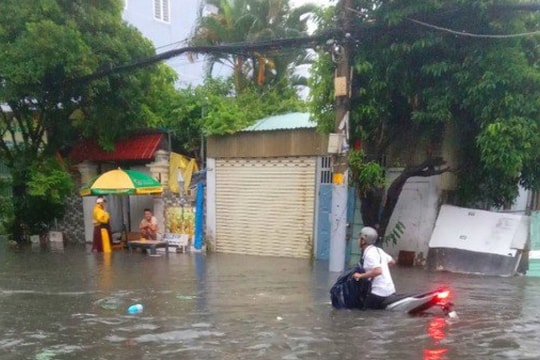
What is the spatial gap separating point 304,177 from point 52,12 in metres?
8.32

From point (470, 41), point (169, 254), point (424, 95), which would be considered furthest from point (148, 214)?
point (470, 41)

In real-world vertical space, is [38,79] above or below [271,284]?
above

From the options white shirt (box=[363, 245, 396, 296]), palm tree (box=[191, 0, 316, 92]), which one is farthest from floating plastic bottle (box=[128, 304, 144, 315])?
palm tree (box=[191, 0, 316, 92])

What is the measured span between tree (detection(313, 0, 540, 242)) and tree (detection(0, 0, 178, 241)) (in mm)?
7147

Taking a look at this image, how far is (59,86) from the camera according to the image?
18.0 meters

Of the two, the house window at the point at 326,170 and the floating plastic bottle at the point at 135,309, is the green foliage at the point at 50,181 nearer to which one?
the house window at the point at 326,170

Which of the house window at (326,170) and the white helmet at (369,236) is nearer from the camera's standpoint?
the white helmet at (369,236)

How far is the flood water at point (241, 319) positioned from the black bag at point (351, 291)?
13 centimetres

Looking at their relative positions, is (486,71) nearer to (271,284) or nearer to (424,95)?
(424,95)

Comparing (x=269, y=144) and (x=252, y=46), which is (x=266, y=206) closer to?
(x=269, y=144)

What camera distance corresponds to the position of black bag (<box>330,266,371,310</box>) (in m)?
8.74

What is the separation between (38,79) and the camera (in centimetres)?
1706

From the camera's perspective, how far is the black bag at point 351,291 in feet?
28.7

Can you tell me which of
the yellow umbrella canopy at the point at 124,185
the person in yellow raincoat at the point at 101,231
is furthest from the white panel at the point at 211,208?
the person in yellow raincoat at the point at 101,231
